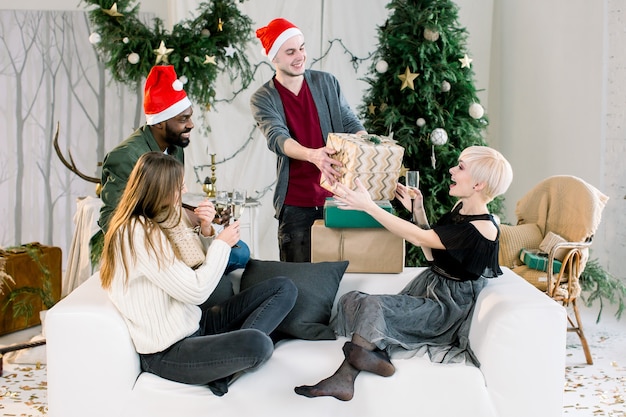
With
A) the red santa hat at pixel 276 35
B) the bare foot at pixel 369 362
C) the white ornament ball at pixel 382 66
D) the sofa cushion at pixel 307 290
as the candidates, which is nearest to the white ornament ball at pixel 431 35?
the white ornament ball at pixel 382 66

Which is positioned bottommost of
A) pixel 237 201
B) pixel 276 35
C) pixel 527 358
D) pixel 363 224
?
pixel 527 358

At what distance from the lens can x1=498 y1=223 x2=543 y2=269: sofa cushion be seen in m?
4.59

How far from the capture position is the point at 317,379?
9.45 ft

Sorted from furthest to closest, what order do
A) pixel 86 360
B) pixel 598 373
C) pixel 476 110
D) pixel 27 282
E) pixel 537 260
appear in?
1. pixel 476 110
2. pixel 27 282
3. pixel 537 260
4. pixel 598 373
5. pixel 86 360

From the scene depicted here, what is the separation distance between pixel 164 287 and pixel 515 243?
248 cm

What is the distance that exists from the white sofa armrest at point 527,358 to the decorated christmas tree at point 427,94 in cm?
213

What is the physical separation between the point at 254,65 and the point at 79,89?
140cm

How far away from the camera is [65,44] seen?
20.6ft

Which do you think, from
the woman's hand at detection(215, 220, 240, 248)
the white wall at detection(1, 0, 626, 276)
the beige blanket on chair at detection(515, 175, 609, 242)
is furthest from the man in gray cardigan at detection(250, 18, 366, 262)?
the white wall at detection(1, 0, 626, 276)

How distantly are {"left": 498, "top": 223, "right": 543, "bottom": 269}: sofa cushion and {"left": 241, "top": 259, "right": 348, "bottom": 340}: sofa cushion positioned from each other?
1.56 meters

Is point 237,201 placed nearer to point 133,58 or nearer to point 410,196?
point 410,196

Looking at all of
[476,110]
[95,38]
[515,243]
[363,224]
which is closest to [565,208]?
[515,243]

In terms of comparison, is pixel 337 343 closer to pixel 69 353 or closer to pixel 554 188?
pixel 69 353

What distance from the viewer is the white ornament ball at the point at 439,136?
190 inches
